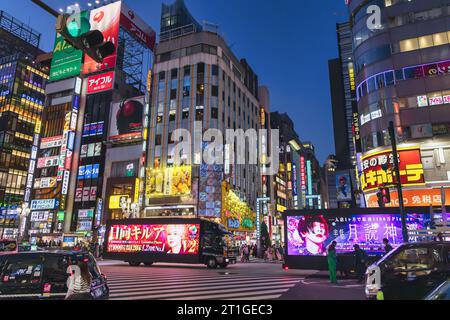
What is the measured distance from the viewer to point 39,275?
6555 millimetres

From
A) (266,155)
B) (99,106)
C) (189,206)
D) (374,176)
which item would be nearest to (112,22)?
(99,106)

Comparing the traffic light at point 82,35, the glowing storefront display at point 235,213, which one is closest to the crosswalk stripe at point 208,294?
the traffic light at point 82,35

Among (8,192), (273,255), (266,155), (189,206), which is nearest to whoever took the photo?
(273,255)

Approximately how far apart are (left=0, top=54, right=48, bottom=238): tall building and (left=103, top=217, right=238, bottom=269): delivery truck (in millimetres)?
56234

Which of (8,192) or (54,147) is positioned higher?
(54,147)

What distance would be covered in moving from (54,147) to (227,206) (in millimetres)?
36033

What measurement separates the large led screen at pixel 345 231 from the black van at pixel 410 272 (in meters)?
8.66

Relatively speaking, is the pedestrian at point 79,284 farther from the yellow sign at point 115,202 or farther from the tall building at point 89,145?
the yellow sign at point 115,202

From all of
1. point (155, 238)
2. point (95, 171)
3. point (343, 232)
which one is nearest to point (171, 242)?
point (155, 238)

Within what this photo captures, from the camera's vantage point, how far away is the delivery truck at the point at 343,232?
16.1 meters

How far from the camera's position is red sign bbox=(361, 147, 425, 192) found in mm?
23828

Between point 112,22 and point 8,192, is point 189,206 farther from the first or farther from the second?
point 8,192

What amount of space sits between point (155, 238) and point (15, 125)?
2692 inches

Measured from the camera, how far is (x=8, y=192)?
236 feet
